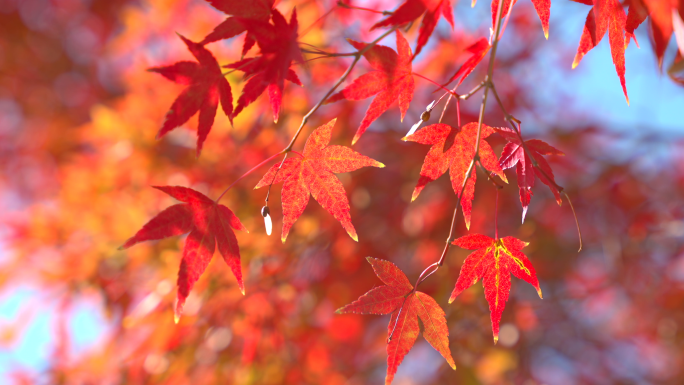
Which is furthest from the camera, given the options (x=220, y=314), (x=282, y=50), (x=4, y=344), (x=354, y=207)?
(x=4, y=344)

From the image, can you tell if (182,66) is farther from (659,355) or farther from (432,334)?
(659,355)

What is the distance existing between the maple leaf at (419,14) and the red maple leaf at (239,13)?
18cm

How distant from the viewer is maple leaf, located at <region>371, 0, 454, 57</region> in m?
0.62

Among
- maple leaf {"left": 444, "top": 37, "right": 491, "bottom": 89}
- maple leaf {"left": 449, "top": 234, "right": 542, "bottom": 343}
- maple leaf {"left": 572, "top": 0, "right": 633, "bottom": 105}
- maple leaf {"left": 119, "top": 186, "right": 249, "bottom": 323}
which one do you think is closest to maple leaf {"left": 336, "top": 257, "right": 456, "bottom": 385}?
maple leaf {"left": 449, "top": 234, "right": 542, "bottom": 343}

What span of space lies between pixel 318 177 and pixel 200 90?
241 mm

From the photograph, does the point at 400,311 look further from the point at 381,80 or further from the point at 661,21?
the point at 661,21

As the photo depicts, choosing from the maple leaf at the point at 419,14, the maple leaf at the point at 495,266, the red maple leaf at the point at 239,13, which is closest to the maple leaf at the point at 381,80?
the maple leaf at the point at 419,14

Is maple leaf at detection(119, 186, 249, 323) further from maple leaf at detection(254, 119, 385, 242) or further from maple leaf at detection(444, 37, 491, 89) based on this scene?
maple leaf at detection(444, 37, 491, 89)

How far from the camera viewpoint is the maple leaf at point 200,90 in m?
0.69

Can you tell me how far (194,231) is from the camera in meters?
0.71

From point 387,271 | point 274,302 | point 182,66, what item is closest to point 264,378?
point 274,302

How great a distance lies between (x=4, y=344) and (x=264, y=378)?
1.59m

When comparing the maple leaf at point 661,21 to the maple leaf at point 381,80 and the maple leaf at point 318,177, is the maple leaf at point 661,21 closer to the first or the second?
the maple leaf at point 381,80

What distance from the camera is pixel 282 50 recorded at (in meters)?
0.66
